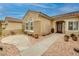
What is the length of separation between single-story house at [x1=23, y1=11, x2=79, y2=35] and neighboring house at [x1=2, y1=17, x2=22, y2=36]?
9cm

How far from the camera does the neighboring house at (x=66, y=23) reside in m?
2.38

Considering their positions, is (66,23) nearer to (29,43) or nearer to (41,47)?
(41,47)

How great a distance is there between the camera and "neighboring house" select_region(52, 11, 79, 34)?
238 centimetres

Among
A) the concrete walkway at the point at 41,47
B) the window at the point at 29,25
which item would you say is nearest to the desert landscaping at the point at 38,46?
the concrete walkway at the point at 41,47

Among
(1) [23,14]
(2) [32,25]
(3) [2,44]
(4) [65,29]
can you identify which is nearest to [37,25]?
(2) [32,25]

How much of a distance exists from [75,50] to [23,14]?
885 millimetres

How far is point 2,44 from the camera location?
2406 millimetres

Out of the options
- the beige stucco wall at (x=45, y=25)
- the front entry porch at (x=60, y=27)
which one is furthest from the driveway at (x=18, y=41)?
the front entry porch at (x=60, y=27)

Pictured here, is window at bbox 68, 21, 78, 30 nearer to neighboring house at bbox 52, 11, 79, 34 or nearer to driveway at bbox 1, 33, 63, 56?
neighboring house at bbox 52, 11, 79, 34

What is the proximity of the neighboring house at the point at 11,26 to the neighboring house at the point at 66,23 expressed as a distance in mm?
498

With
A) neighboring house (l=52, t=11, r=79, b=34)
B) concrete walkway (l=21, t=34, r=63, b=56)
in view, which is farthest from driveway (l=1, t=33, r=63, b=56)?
neighboring house (l=52, t=11, r=79, b=34)

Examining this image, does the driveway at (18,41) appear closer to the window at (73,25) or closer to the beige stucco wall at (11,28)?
the beige stucco wall at (11,28)

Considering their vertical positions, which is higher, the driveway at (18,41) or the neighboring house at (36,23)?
the neighboring house at (36,23)

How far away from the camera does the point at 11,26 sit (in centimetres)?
241
